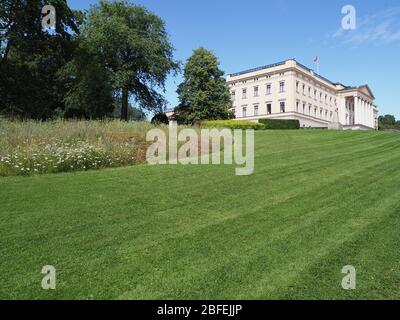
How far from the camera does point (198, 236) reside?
5781mm

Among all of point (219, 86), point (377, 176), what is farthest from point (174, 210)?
point (219, 86)

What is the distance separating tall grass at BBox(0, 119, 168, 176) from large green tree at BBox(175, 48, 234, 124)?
35823 mm

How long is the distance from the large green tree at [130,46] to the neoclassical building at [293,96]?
30.7 metres

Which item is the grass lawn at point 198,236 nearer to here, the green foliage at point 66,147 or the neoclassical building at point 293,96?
the green foliage at point 66,147

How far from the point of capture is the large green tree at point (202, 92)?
51.1m

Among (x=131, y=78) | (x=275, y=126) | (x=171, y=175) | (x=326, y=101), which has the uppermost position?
(x=326, y=101)

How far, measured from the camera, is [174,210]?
702 cm

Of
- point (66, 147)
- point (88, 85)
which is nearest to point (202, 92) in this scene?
point (88, 85)

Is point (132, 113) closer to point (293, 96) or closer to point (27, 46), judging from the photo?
point (27, 46)

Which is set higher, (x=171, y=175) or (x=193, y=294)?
(x=171, y=175)

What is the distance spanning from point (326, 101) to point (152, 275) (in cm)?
8616
